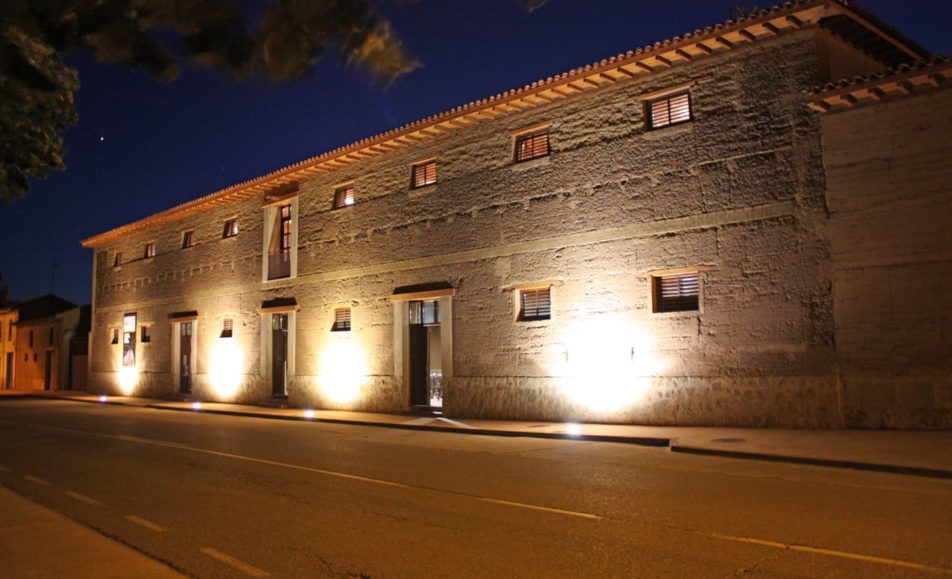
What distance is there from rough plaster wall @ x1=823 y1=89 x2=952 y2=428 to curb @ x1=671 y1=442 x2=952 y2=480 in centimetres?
330

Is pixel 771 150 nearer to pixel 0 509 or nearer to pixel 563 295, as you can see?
pixel 563 295

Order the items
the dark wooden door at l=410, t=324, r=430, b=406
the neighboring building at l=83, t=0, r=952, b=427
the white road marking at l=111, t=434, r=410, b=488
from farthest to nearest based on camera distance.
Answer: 1. the dark wooden door at l=410, t=324, r=430, b=406
2. the neighboring building at l=83, t=0, r=952, b=427
3. the white road marking at l=111, t=434, r=410, b=488

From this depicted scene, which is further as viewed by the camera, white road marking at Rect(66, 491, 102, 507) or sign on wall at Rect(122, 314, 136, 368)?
sign on wall at Rect(122, 314, 136, 368)

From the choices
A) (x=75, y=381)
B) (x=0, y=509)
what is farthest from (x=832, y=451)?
(x=75, y=381)

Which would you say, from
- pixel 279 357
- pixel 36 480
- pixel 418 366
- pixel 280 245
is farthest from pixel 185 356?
pixel 36 480

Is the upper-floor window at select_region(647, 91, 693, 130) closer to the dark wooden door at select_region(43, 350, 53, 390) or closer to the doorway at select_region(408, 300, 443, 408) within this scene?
the doorway at select_region(408, 300, 443, 408)

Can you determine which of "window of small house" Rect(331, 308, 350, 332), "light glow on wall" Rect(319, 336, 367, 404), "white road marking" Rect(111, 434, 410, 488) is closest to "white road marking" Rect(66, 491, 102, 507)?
"white road marking" Rect(111, 434, 410, 488)

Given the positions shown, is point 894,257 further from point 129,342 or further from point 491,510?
point 129,342

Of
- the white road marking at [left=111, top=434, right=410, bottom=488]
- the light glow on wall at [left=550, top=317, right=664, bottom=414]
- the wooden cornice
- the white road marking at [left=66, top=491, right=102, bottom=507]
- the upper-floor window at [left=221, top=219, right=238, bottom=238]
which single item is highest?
the wooden cornice

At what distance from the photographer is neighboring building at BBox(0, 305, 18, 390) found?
47938 mm

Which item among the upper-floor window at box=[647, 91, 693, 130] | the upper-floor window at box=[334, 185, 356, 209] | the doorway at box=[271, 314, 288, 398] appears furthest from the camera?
the doorway at box=[271, 314, 288, 398]

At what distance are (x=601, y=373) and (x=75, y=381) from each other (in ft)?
114

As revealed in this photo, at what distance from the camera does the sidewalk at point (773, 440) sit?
10078mm

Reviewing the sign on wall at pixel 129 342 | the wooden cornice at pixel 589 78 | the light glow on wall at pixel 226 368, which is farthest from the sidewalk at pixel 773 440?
the sign on wall at pixel 129 342
